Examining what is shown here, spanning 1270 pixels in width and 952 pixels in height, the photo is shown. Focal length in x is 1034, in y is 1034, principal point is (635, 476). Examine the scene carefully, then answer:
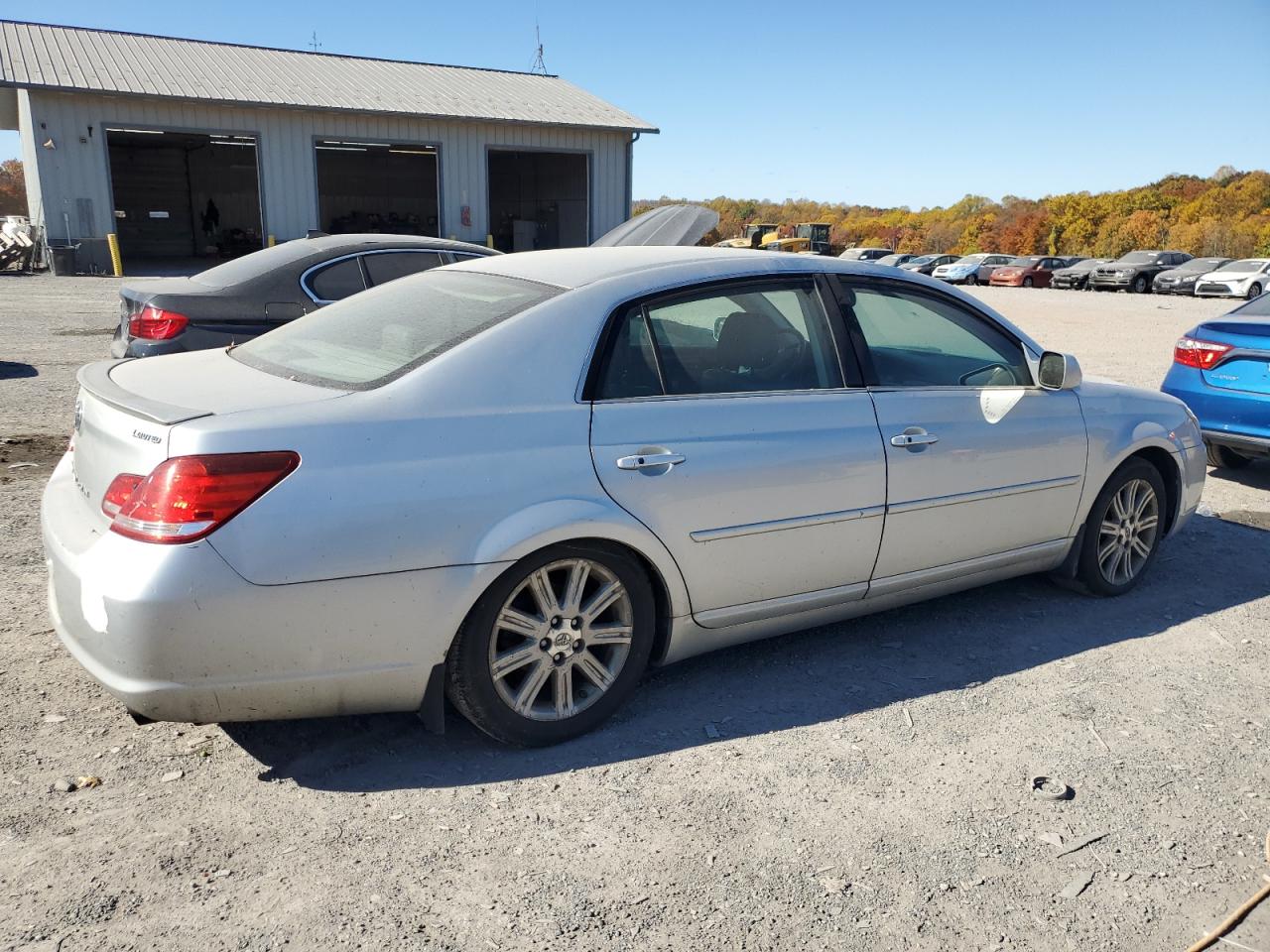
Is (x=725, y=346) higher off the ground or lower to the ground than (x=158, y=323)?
higher

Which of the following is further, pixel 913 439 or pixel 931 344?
pixel 931 344

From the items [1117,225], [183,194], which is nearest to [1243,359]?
[183,194]

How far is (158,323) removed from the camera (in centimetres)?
680

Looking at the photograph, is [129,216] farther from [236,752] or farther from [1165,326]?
[236,752]

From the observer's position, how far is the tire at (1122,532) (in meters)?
4.73

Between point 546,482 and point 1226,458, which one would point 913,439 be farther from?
point 1226,458

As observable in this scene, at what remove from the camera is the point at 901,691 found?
3.84m

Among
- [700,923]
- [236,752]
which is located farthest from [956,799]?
[236,752]

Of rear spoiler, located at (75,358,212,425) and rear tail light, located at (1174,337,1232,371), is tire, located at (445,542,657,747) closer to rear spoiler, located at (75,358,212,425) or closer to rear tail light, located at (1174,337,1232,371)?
rear spoiler, located at (75,358,212,425)

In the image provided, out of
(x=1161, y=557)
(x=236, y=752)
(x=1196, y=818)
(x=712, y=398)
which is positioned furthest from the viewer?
(x=1161, y=557)

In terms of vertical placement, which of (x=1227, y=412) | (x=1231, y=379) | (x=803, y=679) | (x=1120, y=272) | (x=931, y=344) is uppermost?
(x=931, y=344)

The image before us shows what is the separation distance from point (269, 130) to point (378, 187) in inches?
635

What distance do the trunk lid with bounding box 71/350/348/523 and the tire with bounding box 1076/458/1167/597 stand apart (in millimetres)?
3452

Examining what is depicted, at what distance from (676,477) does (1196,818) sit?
1.85 meters
